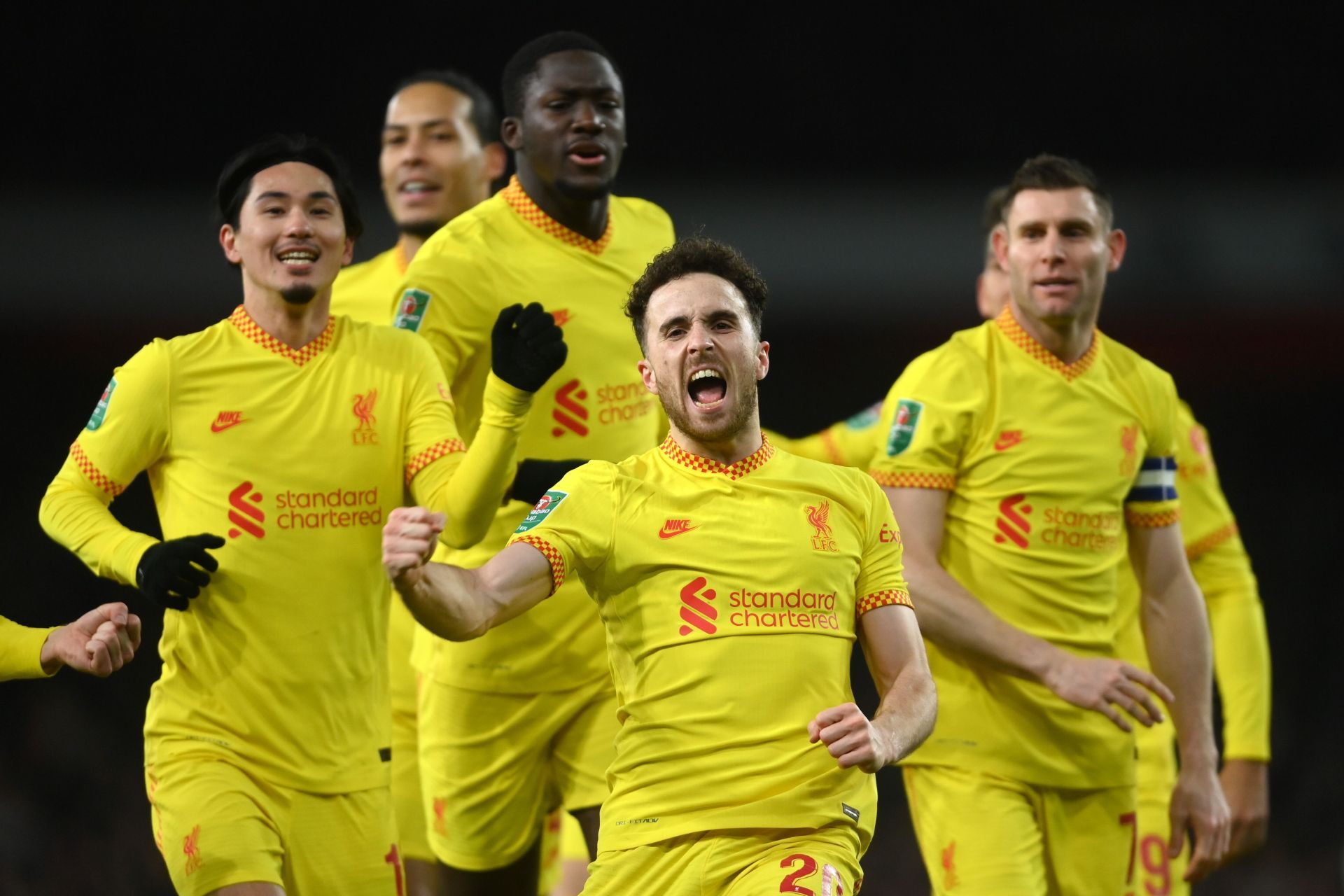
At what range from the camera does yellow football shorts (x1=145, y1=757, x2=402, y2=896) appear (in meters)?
4.21

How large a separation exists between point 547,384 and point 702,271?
105cm

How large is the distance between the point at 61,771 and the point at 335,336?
623 centimetres

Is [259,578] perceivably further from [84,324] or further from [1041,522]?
[84,324]

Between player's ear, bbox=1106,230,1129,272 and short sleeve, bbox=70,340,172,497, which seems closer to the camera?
short sleeve, bbox=70,340,172,497

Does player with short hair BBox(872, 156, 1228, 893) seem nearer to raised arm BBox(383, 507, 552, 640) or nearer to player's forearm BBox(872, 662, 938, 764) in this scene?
player's forearm BBox(872, 662, 938, 764)

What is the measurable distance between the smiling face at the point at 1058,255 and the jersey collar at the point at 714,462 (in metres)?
1.52

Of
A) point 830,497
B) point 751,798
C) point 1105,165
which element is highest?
point 1105,165

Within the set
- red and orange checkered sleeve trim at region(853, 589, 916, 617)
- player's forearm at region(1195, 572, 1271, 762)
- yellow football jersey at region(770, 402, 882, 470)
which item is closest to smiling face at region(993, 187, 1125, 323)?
yellow football jersey at region(770, 402, 882, 470)

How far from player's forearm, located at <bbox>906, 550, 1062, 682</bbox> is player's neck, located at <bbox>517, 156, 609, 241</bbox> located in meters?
1.34

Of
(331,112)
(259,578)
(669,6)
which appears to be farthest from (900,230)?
(259,578)

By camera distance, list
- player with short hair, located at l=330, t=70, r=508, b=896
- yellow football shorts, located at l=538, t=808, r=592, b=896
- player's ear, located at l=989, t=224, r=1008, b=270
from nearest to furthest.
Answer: player's ear, located at l=989, t=224, r=1008, b=270, player with short hair, located at l=330, t=70, r=508, b=896, yellow football shorts, located at l=538, t=808, r=592, b=896

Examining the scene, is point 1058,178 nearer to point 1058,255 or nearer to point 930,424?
point 1058,255

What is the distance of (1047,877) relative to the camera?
507cm

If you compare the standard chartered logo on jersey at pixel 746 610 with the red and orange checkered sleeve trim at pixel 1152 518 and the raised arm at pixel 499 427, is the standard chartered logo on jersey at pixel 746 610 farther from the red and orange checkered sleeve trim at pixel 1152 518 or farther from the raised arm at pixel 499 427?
the red and orange checkered sleeve trim at pixel 1152 518
